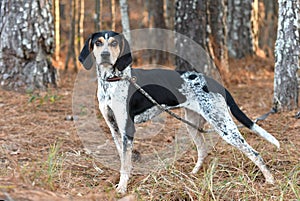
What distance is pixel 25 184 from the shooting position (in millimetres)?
2818

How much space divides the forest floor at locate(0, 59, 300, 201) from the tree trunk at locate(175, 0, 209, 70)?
1140 mm

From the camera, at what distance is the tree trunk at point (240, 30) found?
11.4m

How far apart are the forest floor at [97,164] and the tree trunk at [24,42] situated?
308 millimetres

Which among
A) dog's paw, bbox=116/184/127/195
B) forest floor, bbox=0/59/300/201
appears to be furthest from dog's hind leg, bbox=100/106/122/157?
dog's paw, bbox=116/184/127/195

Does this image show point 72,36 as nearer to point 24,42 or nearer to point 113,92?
point 24,42

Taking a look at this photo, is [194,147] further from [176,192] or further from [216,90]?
[176,192]

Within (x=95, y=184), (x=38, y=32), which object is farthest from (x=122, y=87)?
(x=38, y=32)

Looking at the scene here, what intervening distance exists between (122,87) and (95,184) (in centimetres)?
93

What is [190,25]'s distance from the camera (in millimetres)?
8531

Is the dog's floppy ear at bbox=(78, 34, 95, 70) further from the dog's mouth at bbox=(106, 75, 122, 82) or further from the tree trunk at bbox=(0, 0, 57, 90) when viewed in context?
the tree trunk at bbox=(0, 0, 57, 90)

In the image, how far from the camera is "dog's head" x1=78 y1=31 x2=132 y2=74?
4293 millimetres

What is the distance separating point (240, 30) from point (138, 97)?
299 inches

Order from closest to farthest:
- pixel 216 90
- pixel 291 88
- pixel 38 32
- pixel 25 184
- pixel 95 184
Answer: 1. pixel 25 184
2. pixel 95 184
3. pixel 216 90
4. pixel 291 88
5. pixel 38 32

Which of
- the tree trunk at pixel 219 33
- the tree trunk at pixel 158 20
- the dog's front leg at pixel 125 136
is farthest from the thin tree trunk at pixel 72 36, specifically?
the dog's front leg at pixel 125 136
